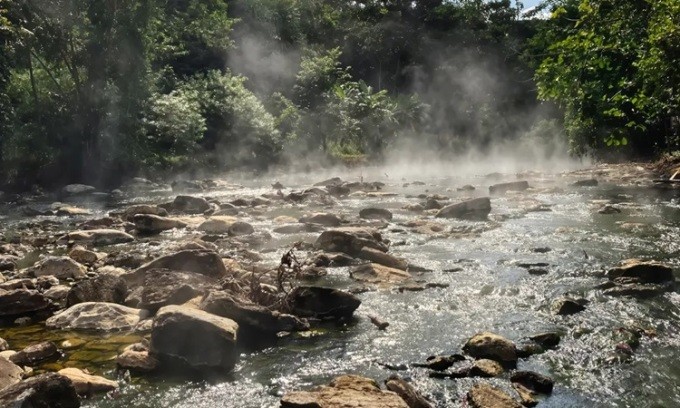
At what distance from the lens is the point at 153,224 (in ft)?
52.5

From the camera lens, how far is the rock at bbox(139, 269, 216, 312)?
809 cm

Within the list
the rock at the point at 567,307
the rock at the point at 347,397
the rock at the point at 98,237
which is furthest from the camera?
the rock at the point at 98,237

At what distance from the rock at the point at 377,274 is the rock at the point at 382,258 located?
375mm

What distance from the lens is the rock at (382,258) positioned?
10720 millimetres

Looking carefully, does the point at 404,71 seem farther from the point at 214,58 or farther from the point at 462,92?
the point at 214,58

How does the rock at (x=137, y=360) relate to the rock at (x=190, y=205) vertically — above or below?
below

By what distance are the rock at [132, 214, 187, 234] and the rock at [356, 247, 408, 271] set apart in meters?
6.89

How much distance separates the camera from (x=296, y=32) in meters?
50.1

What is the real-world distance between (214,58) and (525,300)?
4201 centimetres

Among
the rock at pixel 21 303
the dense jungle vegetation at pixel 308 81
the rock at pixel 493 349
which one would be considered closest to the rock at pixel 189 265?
the rock at pixel 21 303

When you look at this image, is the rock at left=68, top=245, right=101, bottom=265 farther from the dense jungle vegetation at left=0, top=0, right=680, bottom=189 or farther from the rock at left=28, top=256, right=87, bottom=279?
the dense jungle vegetation at left=0, top=0, right=680, bottom=189

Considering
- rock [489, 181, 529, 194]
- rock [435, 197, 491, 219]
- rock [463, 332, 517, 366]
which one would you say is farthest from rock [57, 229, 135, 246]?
rock [489, 181, 529, 194]

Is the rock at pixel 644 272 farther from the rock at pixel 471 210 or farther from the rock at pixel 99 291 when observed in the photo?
the rock at pixel 99 291

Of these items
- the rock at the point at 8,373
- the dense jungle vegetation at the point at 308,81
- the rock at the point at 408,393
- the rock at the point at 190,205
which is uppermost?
the dense jungle vegetation at the point at 308,81
